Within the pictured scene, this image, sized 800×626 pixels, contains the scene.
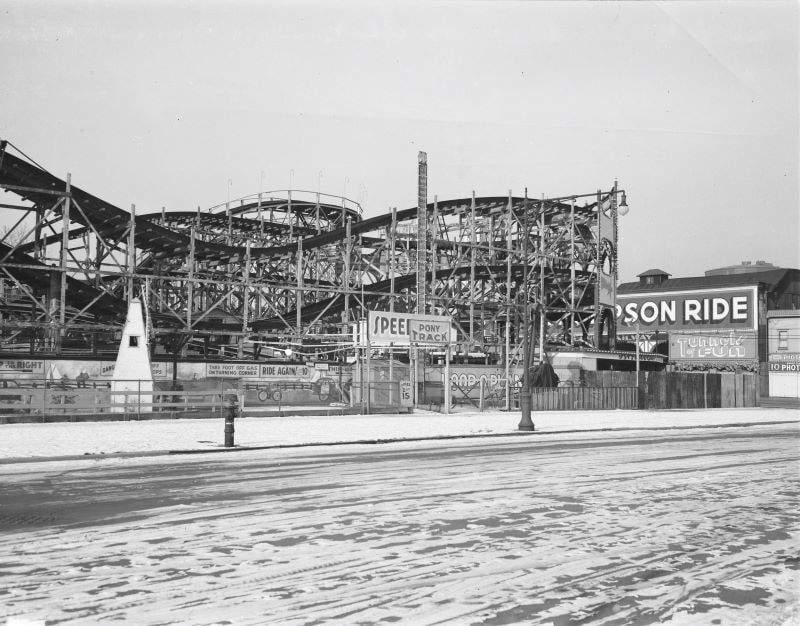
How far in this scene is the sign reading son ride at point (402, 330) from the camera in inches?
1281

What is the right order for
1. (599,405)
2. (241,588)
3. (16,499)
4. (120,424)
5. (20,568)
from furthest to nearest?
1. (599,405)
2. (120,424)
3. (16,499)
4. (20,568)
5. (241,588)

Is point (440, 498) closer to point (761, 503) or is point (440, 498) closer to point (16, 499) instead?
point (761, 503)

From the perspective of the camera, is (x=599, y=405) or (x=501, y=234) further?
(x=501, y=234)

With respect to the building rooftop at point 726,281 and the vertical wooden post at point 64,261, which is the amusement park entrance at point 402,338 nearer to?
the vertical wooden post at point 64,261

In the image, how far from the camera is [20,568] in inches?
269

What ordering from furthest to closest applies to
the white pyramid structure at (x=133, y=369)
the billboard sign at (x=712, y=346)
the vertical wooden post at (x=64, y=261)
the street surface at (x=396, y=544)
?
1. the billboard sign at (x=712, y=346)
2. the vertical wooden post at (x=64, y=261)
3. the white pyramid structure at (x=133, y=369)
4. the street surface at (x=396, y=544)

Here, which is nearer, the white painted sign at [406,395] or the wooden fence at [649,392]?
the white painted sign at [406,395]

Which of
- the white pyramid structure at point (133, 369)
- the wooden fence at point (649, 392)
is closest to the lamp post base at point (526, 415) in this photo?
the white pyramid structure at point (133, 369)

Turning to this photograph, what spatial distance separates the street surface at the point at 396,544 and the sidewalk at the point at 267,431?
135 inches

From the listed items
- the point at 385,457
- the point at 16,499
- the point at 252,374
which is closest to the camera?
the point at 16,499

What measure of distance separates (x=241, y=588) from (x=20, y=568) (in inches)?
78.9

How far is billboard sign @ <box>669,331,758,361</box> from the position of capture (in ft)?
247

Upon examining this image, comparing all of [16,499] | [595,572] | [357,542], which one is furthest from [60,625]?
[16,499]

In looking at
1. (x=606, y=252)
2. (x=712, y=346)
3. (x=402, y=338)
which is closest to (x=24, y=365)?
(x=402, y=338)
